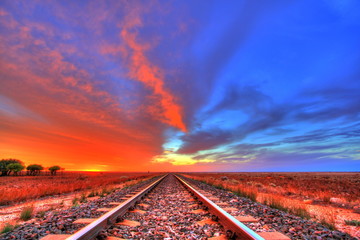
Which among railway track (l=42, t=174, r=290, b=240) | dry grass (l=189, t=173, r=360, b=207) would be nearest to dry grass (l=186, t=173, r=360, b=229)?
dry grass (l=189, t=173, r=360, b=207)

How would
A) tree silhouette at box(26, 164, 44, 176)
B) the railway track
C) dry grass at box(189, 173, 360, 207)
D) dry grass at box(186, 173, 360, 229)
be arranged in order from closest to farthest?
the railway track, dry grass at box(186, 173, 360, 229), dry grass at box(189, 173, 360, 207), tree silhouette at box(26, 164, 44, 176)

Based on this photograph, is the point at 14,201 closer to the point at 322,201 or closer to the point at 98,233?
the point at 98,233

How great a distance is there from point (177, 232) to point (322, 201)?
36.3 feet

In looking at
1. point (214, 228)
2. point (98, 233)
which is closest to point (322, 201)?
point (214, 228)

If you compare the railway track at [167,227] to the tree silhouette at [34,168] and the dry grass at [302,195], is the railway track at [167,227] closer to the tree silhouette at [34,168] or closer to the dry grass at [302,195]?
the dry grass at [302,195]

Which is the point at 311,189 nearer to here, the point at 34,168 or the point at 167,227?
the point at 167,227

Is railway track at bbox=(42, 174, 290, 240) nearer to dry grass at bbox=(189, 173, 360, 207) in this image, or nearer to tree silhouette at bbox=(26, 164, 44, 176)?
dry grass at bbox=(189, 173, 360, 207)

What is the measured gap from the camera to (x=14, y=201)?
1126cm

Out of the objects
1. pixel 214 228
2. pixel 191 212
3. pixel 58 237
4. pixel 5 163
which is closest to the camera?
pixel 58 237

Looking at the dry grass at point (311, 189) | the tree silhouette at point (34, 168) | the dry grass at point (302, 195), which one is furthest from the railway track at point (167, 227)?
the tree silhouette at point (34, 168)

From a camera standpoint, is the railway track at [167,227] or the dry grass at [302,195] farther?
the dry grass at [302,195]

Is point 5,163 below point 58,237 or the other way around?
the other way around

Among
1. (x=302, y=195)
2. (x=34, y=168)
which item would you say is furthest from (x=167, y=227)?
(x=34, y=168)

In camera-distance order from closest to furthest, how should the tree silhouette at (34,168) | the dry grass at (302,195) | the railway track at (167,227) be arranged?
1. the railway track at (167,227)
2. the dry grass at (302,195)
3. the tree silhouette at (34,168)
